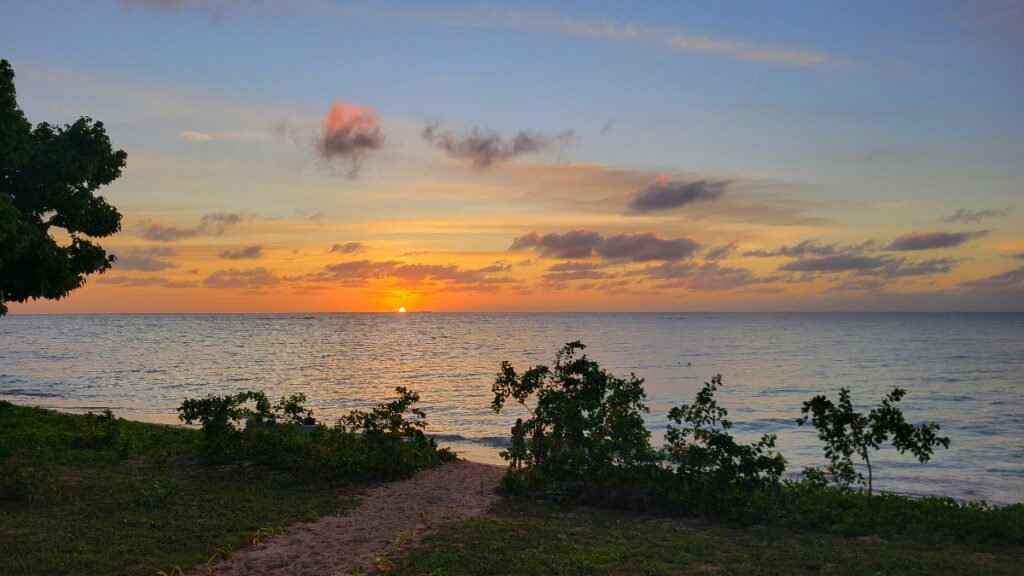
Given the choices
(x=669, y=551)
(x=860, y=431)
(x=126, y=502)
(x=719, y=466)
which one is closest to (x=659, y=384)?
(x=860, y=431)

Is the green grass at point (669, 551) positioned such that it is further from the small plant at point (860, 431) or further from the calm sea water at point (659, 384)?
the calm sea water at point (659, 384)

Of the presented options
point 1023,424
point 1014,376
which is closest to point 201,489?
point 1023,424

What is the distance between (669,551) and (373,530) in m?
4.83

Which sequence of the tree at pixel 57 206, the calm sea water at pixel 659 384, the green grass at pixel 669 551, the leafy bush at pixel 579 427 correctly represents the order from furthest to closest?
the calm sea water at pixel 659 384 → the tree at pixel 57 206 → the leafy bush at pixel 579 427 → the green grass at pixel 669 551

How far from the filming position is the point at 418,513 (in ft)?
44.2

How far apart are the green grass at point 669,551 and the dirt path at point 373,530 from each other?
0.62 meters

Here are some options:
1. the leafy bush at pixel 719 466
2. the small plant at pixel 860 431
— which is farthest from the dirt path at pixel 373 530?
the small plant at pixel 860 431

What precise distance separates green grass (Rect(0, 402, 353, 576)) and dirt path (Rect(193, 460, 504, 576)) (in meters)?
0.52

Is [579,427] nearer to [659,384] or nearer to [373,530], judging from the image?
[373,530]

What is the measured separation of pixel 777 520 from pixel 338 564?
25.0 ft

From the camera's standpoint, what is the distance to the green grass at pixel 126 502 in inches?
417

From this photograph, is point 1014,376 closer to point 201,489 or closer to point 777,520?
point 777,520

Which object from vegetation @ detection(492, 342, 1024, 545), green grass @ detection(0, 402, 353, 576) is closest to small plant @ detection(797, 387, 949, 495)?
vegetation @ detection(492, 342, 1024, 545)

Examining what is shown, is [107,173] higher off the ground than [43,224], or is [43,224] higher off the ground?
[107,173]
